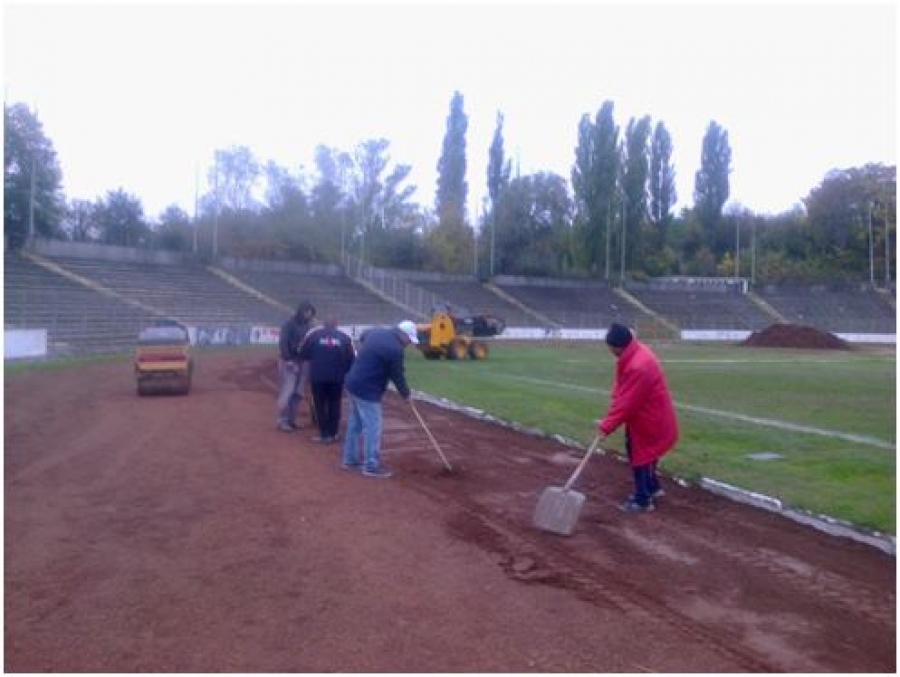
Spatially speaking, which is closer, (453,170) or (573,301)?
(573,301)

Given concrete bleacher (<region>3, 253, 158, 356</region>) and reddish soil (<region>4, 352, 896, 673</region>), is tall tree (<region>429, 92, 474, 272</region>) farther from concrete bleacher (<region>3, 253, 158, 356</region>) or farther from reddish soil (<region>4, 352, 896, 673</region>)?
reddish soil (<region>4, 352, 896, 673</region>)

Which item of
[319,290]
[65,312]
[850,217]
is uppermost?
[850,217]

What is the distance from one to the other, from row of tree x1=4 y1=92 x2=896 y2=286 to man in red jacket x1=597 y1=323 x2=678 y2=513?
55878 mm

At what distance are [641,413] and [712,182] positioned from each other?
91.3 meters

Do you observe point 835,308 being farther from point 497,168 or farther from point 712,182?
point 497,168

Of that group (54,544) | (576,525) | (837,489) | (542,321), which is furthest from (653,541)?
(542,321)

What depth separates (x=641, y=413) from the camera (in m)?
9.30

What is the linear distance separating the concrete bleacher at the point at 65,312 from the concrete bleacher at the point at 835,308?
2091 inches

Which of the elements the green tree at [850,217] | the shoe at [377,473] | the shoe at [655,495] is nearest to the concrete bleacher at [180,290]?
the shoe at [377,473]

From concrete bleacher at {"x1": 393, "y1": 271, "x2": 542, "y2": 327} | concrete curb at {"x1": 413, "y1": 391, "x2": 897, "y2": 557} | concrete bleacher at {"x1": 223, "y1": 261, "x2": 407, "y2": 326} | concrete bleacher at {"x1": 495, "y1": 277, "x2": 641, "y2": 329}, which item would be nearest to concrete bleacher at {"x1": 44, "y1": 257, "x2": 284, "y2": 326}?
concrete bleacher at {"x1": 223, "y1": 261, "x2": 407, "y2": 326}

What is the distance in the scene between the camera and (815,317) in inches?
3086

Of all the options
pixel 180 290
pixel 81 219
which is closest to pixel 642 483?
pixel 180 290

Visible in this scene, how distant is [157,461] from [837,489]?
743 centimetres

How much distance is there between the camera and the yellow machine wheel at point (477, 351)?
3734 centimetres
